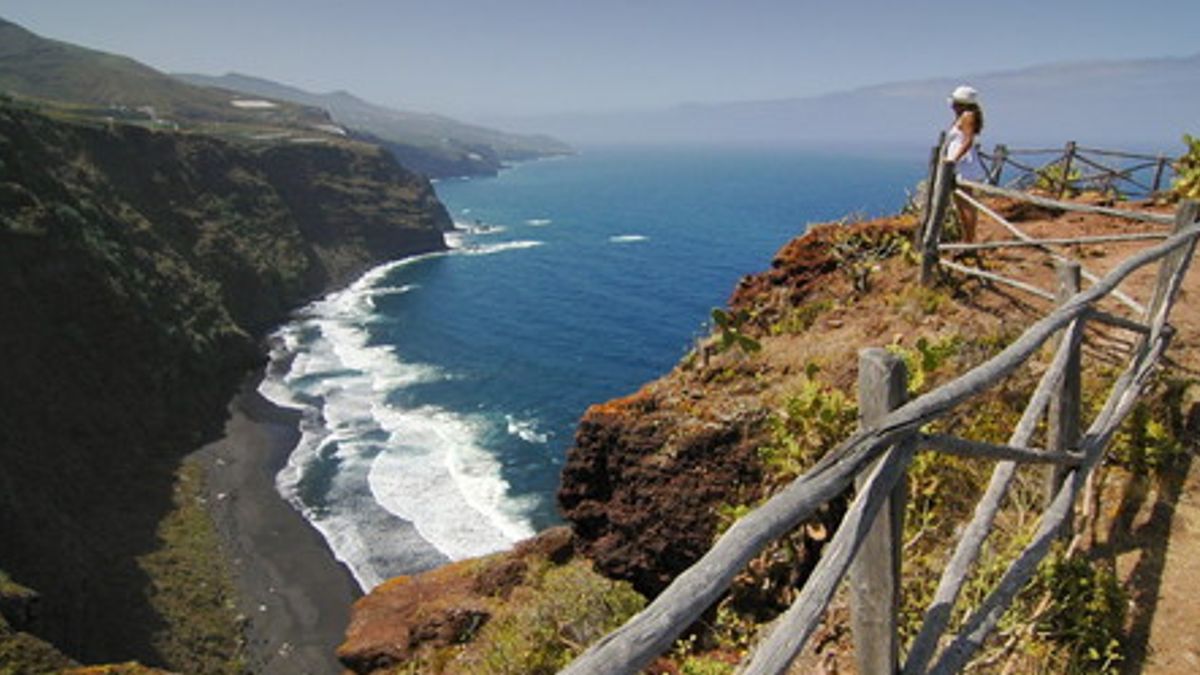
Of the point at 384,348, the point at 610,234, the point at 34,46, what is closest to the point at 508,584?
the point at 384,348

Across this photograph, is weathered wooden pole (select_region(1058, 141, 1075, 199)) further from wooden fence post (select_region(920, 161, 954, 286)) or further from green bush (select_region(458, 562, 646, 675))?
green bush (select_region(458, 562, 646, 675))

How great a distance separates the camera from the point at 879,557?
303 centimetres

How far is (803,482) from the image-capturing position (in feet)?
8.56

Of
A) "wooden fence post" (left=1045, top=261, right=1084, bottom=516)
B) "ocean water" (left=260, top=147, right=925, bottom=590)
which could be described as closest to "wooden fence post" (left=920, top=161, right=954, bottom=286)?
"ocean water" (left=260, top=147, right=925, bottom=590)

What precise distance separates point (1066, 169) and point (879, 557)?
18.9 metres

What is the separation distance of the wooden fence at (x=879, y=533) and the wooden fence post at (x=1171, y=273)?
129 inches

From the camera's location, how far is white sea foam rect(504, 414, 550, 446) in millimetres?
44062

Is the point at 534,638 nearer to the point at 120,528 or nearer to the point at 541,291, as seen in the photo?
the point at 120,528

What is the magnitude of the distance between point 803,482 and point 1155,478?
18.6ft

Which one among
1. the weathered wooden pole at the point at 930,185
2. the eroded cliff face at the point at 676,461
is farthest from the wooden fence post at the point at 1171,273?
the eroded cliff face at the point at 676,461

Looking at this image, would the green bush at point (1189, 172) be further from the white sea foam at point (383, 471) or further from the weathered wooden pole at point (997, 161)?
the white sea foam at point (383, 471)

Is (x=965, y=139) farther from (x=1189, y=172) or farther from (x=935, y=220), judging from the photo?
(x=1189, y=172)

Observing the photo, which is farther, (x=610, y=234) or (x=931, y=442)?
(x=610, y=234)

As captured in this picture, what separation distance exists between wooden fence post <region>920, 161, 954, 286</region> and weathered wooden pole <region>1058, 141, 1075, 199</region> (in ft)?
29.0
